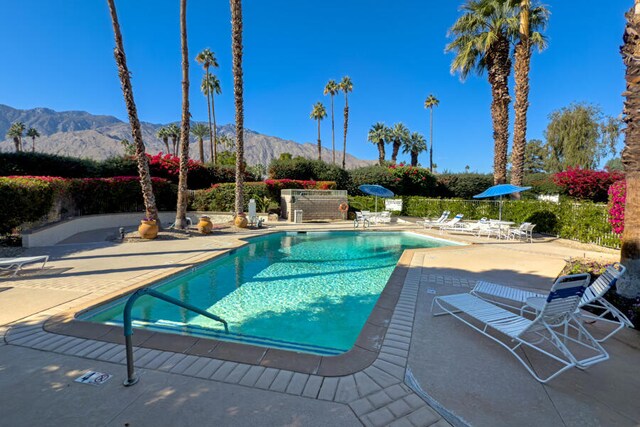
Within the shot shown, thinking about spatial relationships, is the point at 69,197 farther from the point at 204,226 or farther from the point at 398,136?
the point at 398,136

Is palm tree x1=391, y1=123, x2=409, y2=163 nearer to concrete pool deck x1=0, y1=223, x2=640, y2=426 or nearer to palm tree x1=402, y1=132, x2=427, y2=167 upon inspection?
palm tree x1=402, y1=132, x2=427, y2=167

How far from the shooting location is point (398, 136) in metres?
53.1

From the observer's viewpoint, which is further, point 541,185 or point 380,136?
point 380,136

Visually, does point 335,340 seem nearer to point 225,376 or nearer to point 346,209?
point 225,376

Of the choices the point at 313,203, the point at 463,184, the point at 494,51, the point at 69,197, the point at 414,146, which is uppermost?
the point at 414,146

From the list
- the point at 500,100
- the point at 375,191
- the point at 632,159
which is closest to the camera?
the point at 632,159

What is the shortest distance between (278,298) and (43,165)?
712 inches

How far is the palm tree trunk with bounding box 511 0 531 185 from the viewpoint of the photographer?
14.8m

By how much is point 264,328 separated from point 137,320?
2.12 m

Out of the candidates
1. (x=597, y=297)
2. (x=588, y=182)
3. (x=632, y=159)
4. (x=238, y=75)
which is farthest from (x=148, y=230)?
(x=588, y=182)

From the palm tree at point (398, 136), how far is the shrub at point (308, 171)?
95.0ft

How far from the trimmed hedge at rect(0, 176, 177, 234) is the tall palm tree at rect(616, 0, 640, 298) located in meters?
14.9

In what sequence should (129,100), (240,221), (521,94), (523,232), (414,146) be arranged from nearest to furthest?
(129,100) < (523,232) < (240,221) < (521,94) < (414,146)

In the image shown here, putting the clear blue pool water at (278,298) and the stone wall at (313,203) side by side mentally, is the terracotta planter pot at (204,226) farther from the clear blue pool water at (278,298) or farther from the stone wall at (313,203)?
the stone wall at (313,203)
